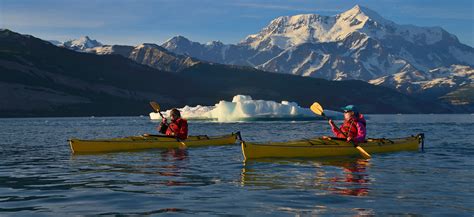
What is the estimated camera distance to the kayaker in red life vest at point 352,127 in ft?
85.3

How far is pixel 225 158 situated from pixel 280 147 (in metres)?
3.28

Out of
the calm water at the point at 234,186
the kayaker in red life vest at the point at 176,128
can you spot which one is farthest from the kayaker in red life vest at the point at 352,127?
the kayaker in red life vest at the point at 176,128

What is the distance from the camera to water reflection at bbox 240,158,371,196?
16.5 meters

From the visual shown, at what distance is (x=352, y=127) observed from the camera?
26312 millimetres

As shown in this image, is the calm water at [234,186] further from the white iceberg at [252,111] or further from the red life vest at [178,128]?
the white iceberg at [252,111]

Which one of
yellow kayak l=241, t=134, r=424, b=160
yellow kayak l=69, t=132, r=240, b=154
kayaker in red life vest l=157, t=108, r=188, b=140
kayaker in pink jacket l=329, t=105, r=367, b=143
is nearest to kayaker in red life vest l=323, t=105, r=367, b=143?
kayaker in pink jacket l=329, t=105, r=367, b=143

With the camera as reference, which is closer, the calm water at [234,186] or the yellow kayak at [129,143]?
the calm water at [234,186]

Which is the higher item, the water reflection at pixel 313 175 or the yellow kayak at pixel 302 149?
the yellow kayak at pixel 302 149

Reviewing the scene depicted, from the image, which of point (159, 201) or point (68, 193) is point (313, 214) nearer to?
point (159, 201)

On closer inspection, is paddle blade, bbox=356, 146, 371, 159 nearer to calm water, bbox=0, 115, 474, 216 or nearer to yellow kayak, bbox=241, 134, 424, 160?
yellow kayak, bbox=241, 134, 424, 160

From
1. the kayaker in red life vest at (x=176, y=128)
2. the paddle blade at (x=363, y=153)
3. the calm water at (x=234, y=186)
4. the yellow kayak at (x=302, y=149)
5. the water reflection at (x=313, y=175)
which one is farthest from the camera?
the kayaker in red life vest at (x=176, y=128)

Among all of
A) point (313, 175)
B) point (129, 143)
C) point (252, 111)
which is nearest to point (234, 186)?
point (313, 175)

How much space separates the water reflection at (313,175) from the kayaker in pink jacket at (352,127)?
4.48ft

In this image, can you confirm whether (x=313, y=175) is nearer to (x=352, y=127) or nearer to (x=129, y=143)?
(x=352, y=127)
